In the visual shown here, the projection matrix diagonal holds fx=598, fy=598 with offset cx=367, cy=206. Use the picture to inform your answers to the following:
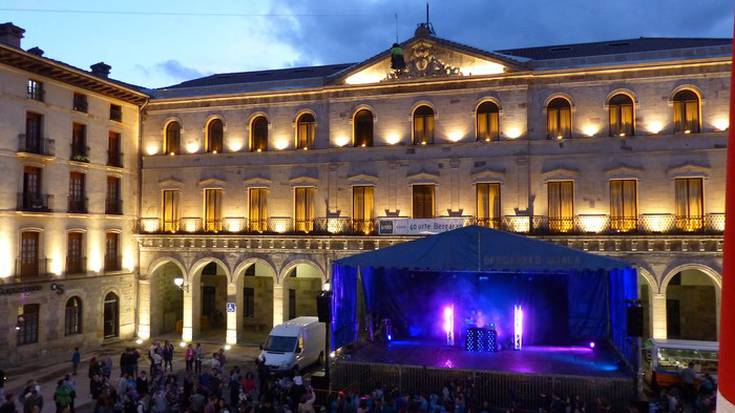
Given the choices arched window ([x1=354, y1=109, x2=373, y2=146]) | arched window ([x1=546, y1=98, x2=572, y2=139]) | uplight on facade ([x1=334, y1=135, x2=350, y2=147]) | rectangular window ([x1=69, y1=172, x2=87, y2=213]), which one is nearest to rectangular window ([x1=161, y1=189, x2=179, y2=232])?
rectangular window ([x1=69, y1=172, x2=87, y2=213])

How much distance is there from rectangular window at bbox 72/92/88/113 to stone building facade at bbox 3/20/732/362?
3.75 meters

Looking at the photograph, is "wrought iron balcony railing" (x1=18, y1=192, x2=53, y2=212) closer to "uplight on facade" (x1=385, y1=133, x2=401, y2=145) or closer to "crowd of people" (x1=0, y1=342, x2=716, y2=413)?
"crowd of people" (x1=0, y1=342, x2=716, y2=413)

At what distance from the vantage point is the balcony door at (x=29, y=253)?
1061 inches

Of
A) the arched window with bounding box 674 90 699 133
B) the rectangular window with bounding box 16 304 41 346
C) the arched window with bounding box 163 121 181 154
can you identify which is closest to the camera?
the arched window with bounding box 674 90 699 133

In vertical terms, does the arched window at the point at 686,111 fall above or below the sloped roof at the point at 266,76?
below

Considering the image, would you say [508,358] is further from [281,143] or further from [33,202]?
[33,202]

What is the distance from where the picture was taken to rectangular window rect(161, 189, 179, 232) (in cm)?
3288

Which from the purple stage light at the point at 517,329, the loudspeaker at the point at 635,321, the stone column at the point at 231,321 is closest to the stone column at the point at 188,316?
the stone column at the point at 231,321

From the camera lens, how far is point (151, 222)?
3312 centimetres

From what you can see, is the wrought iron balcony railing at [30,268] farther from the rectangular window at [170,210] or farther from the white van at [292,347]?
the white van at [292,347]

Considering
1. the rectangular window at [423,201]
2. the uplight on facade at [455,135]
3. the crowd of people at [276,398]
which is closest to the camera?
the crowd of people at [276,398]

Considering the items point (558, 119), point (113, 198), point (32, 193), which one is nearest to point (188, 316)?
point (113, 198)

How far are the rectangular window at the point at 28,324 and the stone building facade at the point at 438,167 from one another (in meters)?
3.82

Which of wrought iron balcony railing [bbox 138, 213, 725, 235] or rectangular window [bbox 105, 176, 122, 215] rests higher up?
rectangular window [bbox 105, 176, 122, 215]
